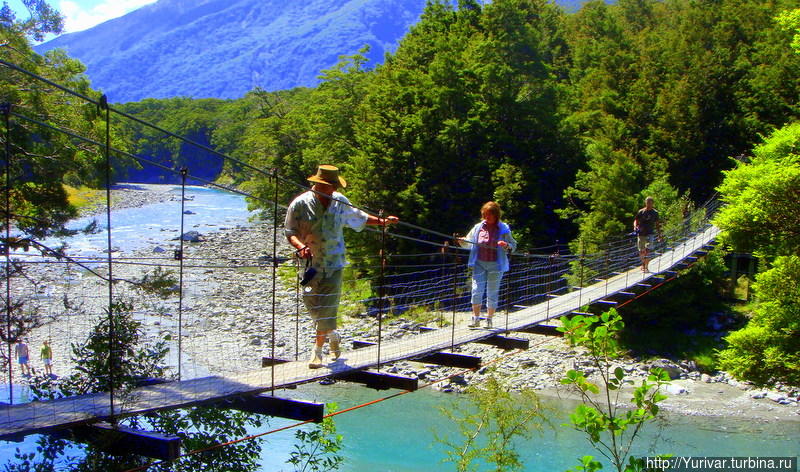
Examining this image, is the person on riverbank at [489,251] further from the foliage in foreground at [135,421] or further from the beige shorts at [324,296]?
the foliage in foreground at [135,421]

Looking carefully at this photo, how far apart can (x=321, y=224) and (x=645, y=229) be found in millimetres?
4936

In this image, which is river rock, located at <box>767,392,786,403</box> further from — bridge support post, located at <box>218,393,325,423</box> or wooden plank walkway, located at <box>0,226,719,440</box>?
bridge support post, located at <box>218,393,325,423</box>

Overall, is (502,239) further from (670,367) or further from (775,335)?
(670,367)

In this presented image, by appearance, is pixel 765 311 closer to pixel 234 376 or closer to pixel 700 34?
pixel 234 376

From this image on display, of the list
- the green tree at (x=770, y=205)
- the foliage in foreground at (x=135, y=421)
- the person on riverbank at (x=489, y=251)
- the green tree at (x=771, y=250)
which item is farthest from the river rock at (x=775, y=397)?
the foliage in foreground at (x=135, y=421)

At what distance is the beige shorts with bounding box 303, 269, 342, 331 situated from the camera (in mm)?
3105

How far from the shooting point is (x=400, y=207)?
45.0ft

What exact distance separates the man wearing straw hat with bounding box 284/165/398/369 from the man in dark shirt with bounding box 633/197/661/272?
15.2 ft

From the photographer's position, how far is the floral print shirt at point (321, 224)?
10.0 feet

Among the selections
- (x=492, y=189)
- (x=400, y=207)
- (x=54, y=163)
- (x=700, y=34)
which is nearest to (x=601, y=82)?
(x=700, y=34)

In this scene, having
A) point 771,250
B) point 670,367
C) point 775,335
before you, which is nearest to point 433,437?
point 775,335

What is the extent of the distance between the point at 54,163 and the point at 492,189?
8.59m

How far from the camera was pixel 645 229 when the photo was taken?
7266 millimetres

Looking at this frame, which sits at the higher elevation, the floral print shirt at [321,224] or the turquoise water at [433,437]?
the floral print shirt at [321,224]
